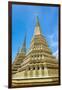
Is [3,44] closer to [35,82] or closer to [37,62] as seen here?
[37,62]

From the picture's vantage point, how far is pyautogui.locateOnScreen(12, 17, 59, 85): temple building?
2.20 m

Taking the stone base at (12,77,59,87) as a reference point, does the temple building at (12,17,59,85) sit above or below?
above

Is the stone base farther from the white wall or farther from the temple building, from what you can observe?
the white wall

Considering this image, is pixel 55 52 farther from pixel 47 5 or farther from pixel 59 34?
pixel 47 5

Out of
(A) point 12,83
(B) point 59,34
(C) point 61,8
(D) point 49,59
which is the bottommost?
(A) point 12,83

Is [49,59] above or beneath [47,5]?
beneath

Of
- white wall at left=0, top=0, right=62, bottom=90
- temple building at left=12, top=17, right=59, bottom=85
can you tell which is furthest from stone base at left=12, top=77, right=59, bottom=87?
white wall at left=0, top=0, right=62, bottom=90

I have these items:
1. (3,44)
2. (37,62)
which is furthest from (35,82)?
(3,44)

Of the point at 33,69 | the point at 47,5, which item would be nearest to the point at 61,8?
the point at 47,5

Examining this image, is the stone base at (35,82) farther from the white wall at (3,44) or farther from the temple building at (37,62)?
the white wall at (3,44)

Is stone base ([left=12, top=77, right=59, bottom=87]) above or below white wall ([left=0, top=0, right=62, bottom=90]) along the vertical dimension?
below

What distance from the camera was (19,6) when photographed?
2.20 m

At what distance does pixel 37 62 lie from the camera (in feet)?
7.34

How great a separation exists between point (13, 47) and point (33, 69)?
0.30 m
